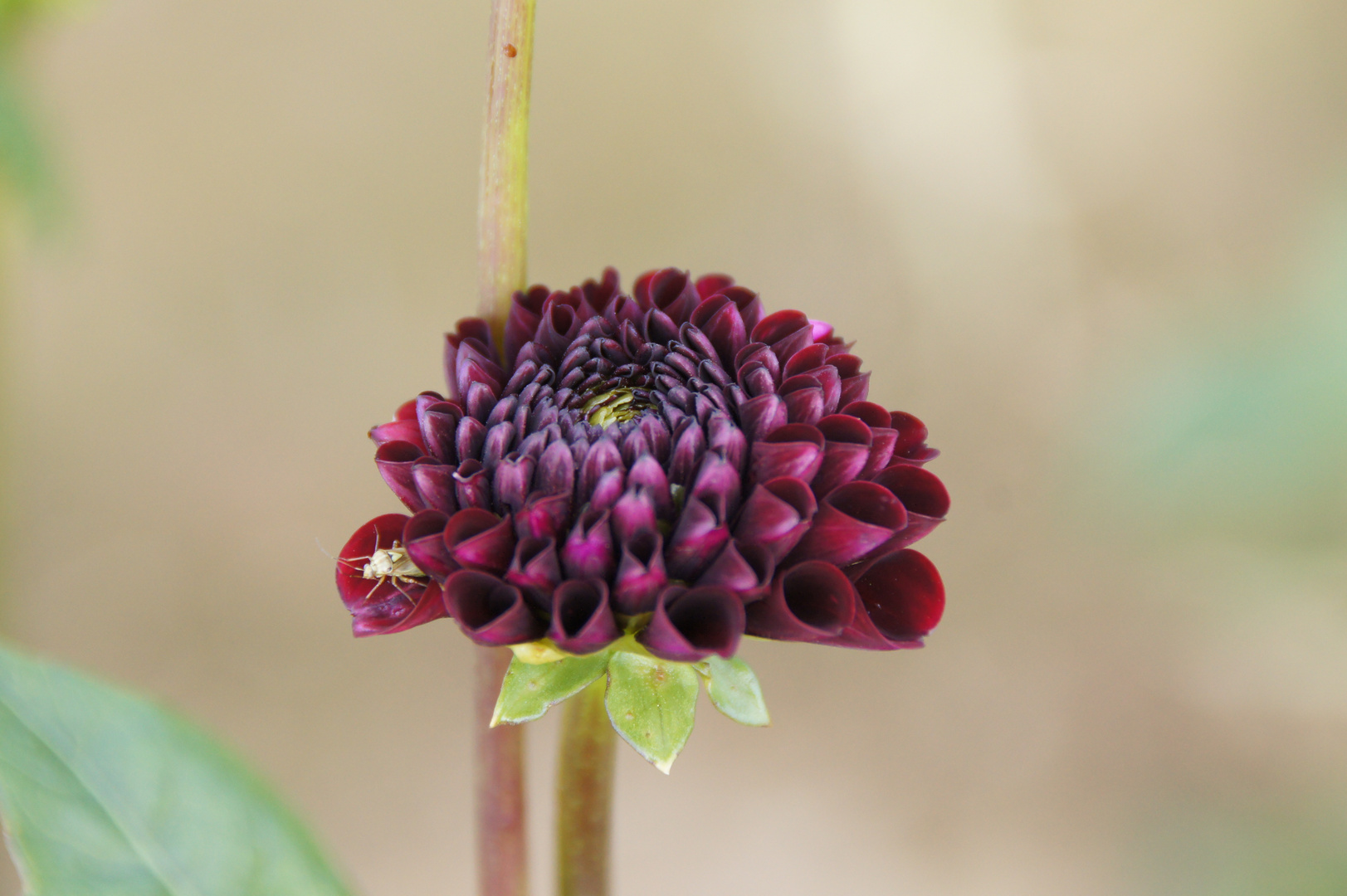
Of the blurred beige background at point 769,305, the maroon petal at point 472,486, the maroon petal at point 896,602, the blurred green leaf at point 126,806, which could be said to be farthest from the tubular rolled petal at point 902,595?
the blurred beige background at point 769,305

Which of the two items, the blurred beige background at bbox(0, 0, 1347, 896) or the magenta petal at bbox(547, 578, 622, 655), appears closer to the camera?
the magenta petal at bbox(547, 578, 622, 655)

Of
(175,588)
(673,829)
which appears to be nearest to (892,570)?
(673,829)

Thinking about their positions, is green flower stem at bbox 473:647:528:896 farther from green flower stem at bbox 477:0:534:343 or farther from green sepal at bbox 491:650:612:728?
green flower stem at bbox 477:0:534:343

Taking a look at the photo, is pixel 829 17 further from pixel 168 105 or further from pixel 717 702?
pixel 717 702

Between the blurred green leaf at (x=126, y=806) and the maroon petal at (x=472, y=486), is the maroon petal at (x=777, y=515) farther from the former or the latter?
the blurred green leaf at (x=126, y=806)

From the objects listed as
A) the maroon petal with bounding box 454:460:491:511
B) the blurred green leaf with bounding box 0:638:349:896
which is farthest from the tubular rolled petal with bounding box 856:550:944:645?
the blurred green leaf with bounding box 0:638:349:896

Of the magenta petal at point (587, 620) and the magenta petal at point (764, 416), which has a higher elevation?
the magenta petal at point (764, 416)

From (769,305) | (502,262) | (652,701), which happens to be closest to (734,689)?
(652,701)
